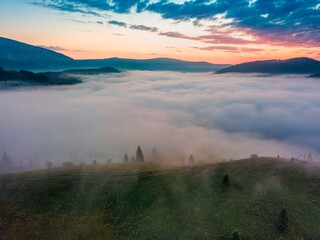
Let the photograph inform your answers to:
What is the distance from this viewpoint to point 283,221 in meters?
58.4

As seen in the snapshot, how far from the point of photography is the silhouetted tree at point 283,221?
57.8m

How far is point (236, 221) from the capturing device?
59844mm

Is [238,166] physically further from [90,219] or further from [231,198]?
[90,219]

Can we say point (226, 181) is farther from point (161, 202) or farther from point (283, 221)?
point (161, 202)

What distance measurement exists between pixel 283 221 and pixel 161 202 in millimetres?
27853

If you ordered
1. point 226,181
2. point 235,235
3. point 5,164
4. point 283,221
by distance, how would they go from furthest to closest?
point 5,164, point 226,181, point 283,221, point 235,235

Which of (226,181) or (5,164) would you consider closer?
(226,181)

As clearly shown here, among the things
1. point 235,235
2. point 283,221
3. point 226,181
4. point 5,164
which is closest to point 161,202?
point 226,181

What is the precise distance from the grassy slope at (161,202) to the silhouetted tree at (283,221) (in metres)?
1.17

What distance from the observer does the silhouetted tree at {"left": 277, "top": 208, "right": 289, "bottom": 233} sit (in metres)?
57.8

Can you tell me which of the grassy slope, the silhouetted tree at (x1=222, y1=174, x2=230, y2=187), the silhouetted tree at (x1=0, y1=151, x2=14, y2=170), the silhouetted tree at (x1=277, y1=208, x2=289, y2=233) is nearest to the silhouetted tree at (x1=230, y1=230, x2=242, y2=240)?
the grassy slope

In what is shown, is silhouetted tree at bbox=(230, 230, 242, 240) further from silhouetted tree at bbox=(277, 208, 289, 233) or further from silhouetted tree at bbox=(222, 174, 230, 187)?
silhouetted tree at bbox=(222, 174, 230, 187)

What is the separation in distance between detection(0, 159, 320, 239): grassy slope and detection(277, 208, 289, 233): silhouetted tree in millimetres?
1168

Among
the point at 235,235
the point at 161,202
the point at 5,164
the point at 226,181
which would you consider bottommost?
the point at 5,164
